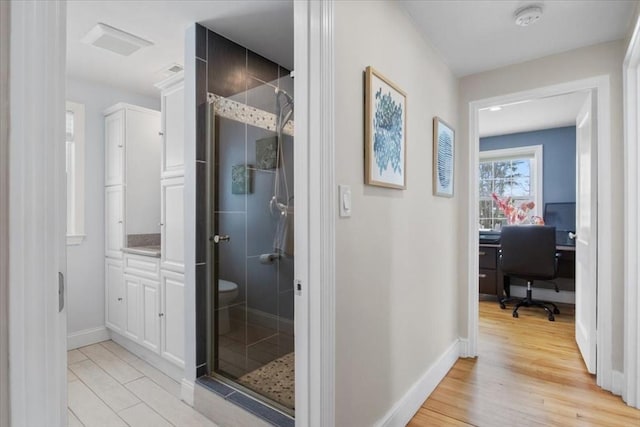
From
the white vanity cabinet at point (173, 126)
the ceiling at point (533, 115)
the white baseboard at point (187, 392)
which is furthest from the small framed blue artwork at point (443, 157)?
the white baseboard at point (187, 392)

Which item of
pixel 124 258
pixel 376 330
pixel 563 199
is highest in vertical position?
pixel 563 199

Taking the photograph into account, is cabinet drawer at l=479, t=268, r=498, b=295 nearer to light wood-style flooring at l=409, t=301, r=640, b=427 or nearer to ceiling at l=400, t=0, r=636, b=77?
light wood-style flooring at l=409, t=301, r=640, b=427

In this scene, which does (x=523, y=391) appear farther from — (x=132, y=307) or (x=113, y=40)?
(x=113, y=40)

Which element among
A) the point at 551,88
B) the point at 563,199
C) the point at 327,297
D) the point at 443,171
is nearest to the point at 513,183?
the point at 563,199

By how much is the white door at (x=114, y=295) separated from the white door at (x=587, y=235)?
11.9 feet

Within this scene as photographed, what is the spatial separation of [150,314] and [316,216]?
6.31ft

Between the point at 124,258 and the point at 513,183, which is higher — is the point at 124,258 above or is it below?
below

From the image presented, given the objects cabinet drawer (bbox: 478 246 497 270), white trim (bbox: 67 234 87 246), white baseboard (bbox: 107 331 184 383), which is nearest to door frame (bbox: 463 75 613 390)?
cabinet drawer (bbox: 478 246 497 270)

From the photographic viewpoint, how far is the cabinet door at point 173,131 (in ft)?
7.50

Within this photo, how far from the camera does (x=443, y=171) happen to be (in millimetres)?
2451

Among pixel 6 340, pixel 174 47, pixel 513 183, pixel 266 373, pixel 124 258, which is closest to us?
pixel 6 340

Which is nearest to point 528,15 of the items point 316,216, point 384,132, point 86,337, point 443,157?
point 443,157

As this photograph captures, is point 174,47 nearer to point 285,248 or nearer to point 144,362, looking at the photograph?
point 285,248

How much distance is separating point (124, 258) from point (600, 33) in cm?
387
